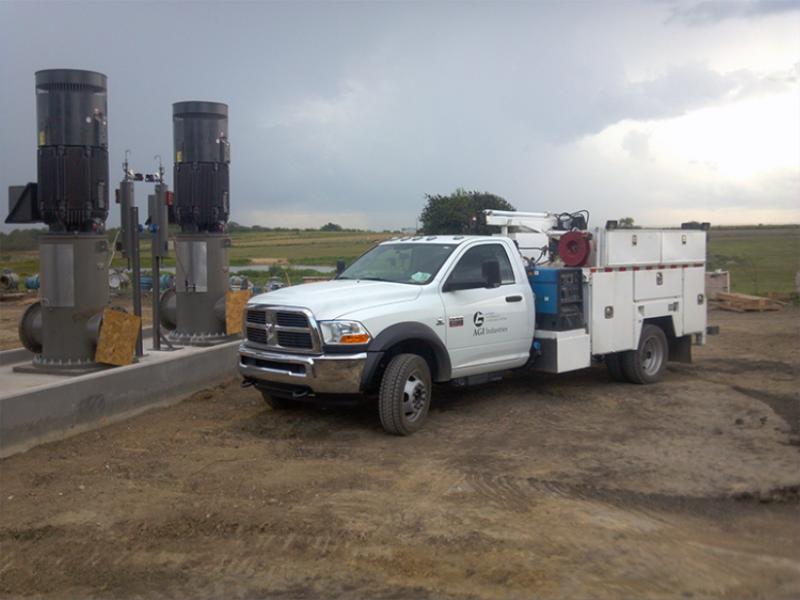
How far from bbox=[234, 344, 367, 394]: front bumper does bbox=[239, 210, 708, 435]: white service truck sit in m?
0.01

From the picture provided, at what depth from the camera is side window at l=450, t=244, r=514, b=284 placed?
839 cm

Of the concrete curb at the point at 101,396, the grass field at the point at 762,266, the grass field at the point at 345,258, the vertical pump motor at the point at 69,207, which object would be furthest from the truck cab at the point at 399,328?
the grass field at the point at 762,266

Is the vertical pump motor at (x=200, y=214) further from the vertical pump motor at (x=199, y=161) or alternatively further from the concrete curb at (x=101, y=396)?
the concrete curb at (x=101, y=396)

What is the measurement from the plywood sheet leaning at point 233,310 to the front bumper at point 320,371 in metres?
3.79

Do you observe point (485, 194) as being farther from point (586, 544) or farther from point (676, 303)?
point (586, 544)

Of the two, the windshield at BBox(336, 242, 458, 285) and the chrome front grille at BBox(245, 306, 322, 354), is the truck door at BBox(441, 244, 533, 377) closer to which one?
the windshield at BBox(336, 242, 458, 285)

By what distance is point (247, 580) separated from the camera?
427 cm

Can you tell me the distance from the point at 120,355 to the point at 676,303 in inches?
306

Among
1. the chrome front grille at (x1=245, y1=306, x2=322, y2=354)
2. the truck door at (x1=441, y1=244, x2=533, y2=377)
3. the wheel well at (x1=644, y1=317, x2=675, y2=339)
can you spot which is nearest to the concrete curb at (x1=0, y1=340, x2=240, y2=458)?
the chrome front grille at (x1=245, y1=306, x2=322, y2=354)

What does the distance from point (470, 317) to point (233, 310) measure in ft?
15.0

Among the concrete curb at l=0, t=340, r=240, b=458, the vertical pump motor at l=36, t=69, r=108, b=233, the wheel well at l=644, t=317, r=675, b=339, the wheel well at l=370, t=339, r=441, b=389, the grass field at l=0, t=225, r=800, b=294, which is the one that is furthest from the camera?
the grass field at l=0, t=225, r=800, b=294

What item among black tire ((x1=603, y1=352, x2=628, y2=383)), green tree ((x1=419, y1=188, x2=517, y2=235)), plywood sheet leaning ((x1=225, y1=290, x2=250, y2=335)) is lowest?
black tire ((x1=603, y1=352, x2=628, y2=383))

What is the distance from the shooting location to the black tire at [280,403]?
8477 mm

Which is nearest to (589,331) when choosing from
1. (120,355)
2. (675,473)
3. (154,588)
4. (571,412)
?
(571,412)
